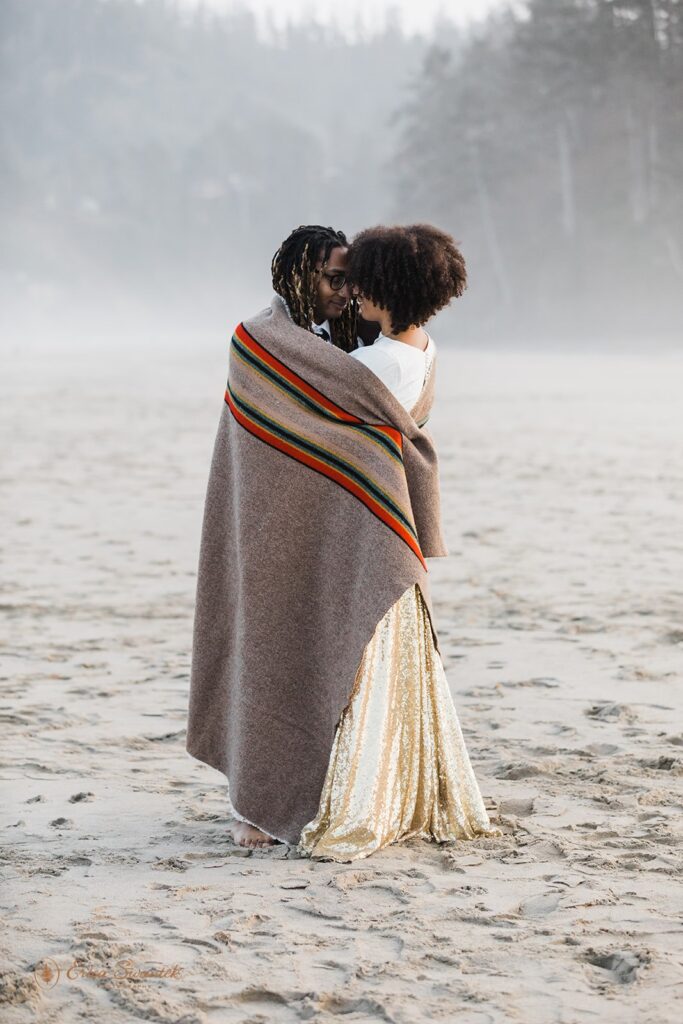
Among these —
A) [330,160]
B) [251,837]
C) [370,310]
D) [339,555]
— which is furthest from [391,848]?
[330,160]

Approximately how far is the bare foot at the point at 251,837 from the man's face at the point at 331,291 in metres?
1.43

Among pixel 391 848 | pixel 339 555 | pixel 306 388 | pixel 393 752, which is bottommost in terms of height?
pixel 391 848

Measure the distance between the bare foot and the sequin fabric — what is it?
15 cm

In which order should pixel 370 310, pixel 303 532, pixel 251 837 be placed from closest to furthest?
pixel 370 310 < pixel 303 532 < pixel 251 837

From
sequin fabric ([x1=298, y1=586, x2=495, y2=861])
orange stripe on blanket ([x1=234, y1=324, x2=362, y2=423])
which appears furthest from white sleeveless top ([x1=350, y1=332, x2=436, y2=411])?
sequin fabric ([x1=298, y1=586, x2=495, y2=861])

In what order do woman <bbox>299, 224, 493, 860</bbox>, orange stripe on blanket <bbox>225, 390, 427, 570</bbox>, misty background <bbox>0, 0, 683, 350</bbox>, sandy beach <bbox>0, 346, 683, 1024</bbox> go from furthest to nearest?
misty background <bbox>0, 0, 683, 350</bbox> → orange stripe on blanket <bbox>225, 390, 427, 570</bbox> → woman <bbox>299, 224, 493, 860</bbox> → sandy beach <bbox>0, 346, 683, 1024</bbox>

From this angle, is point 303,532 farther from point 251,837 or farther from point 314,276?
point 251,837

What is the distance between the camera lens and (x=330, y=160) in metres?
98.3

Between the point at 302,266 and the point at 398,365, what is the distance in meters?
0.39

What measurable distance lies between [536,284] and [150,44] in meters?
99.3

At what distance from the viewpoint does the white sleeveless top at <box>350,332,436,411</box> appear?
362cm

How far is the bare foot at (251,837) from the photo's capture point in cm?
381

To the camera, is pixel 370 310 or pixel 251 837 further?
pixel 251 837

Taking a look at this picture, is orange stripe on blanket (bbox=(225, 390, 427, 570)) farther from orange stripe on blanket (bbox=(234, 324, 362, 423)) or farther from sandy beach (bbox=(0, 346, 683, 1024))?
sandy beach (bbox=(0, 346, 683, 1024))
